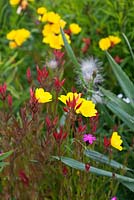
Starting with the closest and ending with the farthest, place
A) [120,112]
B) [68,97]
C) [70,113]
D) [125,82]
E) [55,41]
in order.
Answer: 1. [70,113]
2. [68,97]
3. [120,112]
4. [125,82]
5. [55,41]

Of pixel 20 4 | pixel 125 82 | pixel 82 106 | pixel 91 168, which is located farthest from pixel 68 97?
pixel 20 4

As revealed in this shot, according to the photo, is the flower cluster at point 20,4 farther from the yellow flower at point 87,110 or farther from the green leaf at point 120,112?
the yellow flower at point 87,110

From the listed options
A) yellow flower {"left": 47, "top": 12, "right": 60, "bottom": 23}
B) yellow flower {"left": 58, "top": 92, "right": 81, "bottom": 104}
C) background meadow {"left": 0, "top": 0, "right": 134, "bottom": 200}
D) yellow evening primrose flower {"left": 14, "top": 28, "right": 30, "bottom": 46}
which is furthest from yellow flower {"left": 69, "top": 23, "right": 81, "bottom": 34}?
yellow flower {"left": 58, "top": 92, "right": 81, "bottom": 104}

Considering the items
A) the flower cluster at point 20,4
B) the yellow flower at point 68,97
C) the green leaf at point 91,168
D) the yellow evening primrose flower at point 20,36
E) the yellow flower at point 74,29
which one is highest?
the flower cluster at point 20,4

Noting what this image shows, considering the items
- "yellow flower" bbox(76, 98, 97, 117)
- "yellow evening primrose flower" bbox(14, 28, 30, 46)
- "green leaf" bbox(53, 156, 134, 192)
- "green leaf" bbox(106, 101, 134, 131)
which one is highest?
"yellow evening primrose flower" bbox(14, 28, 30, 46)

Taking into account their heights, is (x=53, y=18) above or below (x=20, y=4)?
below

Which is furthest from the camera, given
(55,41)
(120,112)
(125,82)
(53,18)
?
(53,18)

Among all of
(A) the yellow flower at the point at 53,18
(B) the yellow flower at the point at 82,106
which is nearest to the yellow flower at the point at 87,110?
(B) the yellow flower at the point at 82,106

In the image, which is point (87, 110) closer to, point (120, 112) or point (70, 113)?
point (70, 113)

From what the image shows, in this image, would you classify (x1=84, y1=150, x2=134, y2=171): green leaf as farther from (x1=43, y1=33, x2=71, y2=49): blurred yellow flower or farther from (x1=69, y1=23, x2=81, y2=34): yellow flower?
(x1=69, y1=23, x2=81, y2=34): yellow flower

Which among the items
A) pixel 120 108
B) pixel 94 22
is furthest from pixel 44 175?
pixel 94 22

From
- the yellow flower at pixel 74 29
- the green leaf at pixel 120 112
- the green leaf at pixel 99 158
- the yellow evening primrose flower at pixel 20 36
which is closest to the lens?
the green leaf at pixel 99 158

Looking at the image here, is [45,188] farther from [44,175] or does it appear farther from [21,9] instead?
[21,9]

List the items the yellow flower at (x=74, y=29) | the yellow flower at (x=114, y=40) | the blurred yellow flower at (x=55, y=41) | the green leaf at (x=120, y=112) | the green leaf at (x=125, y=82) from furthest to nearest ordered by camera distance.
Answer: the yellow flower at (x=74, y=29)
the yellow flower at (x=114, y=40)
the blurred yellow flower at (x=55, y=41)
the green leaf at (x=125, y=82)
the green leaf at (x=120, y=112)
